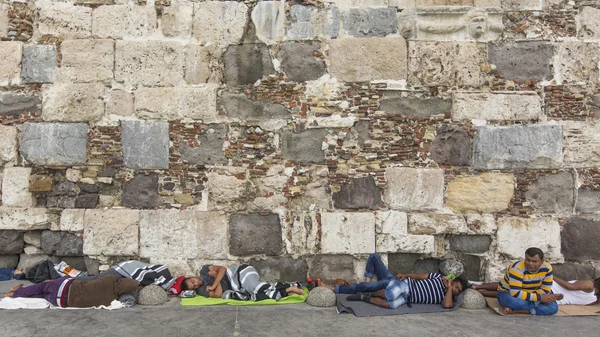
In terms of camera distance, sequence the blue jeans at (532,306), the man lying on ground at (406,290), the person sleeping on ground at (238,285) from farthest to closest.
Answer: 1. the person sleeping on ground at (238,285)
2. the man lying on ground at (406,290)
3. the blue jeans at (532,306)

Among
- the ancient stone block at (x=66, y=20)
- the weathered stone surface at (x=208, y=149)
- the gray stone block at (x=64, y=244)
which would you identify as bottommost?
the gray stone block at (x=64, y=244)

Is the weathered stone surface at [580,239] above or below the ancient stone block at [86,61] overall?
below

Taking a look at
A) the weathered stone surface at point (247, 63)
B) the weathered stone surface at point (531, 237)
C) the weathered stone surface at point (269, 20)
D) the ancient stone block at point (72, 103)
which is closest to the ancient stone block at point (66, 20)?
the ancient stone block at point (72, 103)

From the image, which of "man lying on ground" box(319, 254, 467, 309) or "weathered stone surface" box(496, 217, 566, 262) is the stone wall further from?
"man lying on ground" box(319, 254, 467, 309)

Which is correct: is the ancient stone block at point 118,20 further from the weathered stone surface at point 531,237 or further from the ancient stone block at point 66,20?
the weathered stone surface at point 531,237

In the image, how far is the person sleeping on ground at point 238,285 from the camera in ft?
13.6

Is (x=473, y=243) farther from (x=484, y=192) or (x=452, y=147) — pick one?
(x=452, y=147)

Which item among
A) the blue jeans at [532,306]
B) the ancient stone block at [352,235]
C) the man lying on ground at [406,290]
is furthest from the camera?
the ancient stone block at [352,235]

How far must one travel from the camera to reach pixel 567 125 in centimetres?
449

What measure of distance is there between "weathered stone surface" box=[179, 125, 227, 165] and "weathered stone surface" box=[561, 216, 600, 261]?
358 cm

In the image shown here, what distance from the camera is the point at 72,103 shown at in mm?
4480

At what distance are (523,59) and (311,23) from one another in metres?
2.22

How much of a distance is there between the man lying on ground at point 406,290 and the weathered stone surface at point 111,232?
213 centimetres

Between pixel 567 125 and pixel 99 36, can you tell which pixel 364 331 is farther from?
pixel 99 36
